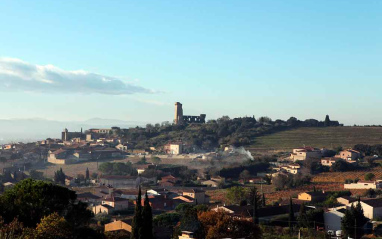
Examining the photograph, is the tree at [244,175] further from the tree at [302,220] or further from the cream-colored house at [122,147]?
the cream-colored house at [122,147]

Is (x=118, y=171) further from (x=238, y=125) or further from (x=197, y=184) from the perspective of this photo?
(x=238, y=125)

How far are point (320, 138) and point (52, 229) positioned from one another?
229ft

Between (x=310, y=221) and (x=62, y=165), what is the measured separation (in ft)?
171

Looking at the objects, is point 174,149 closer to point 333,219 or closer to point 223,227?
point 333,219

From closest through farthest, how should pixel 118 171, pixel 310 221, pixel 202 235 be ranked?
pixel 202 235
pixel 310 221
pixel 118 171

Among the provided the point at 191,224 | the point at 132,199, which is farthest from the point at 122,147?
the point at 191,224

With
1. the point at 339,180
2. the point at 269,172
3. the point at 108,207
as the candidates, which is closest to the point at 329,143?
the point at 269,172

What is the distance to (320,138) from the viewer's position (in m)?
82.9

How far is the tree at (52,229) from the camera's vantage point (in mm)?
17312

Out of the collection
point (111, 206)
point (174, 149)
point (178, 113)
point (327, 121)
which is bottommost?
point (111, 206)

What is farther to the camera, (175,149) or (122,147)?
(122,147)

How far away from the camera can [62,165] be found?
2972 inches

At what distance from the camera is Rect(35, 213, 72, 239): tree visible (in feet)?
56.8

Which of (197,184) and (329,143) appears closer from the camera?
(197,184)
